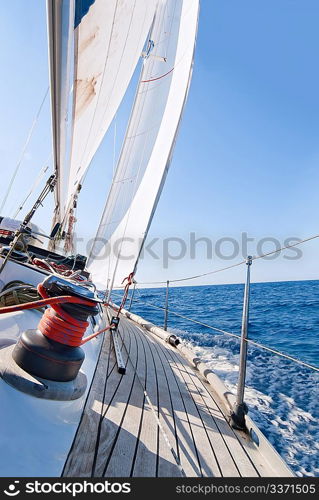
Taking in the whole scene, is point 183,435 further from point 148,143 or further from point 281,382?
point 281,382

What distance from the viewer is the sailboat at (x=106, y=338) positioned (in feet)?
3.78

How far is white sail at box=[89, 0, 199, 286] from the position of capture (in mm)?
3328

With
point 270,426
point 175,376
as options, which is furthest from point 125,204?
point 270,426

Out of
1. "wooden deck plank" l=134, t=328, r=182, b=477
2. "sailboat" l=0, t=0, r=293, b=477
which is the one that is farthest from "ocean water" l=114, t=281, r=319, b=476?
"wooden deck plank" l=134, t=328, r=182, b=477

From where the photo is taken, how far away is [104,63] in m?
4.00

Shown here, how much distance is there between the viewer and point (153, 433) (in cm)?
146

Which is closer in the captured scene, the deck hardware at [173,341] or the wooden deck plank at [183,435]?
the wooden deck plank at [183,435]

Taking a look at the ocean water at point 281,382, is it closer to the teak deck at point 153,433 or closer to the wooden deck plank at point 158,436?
the teak deck at point 153,433

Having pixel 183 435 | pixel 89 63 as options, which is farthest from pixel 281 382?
pixel 89 63

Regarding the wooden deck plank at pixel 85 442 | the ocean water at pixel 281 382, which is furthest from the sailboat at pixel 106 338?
the ocean water at pixel 281 382

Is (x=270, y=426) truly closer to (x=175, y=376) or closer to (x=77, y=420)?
(x=175, y=376)

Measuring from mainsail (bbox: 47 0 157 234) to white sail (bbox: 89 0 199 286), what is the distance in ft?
2.26

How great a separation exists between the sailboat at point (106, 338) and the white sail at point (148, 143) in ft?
0.09
